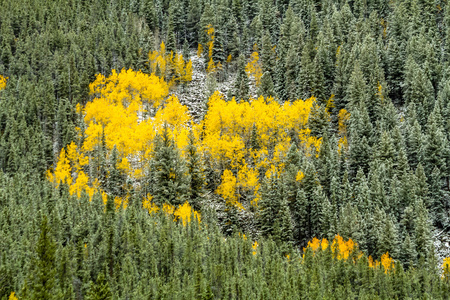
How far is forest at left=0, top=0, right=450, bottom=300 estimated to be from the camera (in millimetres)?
52438

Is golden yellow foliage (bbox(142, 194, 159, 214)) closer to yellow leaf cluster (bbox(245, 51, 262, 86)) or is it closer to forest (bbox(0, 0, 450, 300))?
forest (bbox(0, 0, 450, 300))

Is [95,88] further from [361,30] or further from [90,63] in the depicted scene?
[361,30]

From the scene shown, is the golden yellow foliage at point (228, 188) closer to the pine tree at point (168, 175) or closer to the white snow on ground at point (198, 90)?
the pine tree at point (168, 175)

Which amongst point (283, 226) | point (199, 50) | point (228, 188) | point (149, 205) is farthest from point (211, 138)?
point (199, 50)

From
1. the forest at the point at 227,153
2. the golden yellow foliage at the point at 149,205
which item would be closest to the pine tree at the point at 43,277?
the forest at the point at 227,153

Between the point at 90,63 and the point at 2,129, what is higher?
the point at 90,63

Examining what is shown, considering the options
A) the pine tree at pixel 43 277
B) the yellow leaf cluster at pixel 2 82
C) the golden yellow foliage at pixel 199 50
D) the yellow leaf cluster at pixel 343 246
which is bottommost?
the pine tree at pixel 43 277

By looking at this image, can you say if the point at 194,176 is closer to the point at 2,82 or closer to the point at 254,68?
the point at 254,68

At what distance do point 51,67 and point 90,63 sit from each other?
37.3ft

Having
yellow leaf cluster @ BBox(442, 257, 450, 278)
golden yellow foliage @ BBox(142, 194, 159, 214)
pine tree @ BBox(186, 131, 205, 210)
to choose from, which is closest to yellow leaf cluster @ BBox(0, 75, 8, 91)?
golden yellow foliage @ BBox(142, 194, 159, 214)

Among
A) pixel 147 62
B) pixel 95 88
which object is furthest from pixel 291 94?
pixel 95 88

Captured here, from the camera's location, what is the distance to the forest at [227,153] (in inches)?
2064

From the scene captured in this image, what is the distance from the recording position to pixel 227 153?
8369cm

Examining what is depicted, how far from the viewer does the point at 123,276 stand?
46.2 meters
